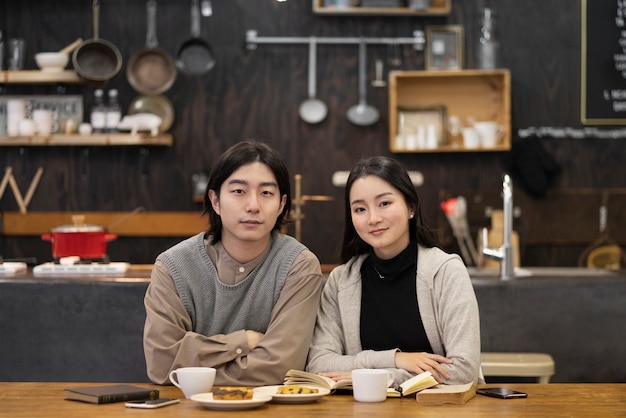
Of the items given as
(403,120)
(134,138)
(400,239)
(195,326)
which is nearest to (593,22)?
(403,120)

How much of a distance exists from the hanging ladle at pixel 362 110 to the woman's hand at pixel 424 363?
323 cm

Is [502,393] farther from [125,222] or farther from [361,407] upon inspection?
[125,222]

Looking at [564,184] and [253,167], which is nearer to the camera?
[253,167]

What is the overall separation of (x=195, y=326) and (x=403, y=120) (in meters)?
3.11

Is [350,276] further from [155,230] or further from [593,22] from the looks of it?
[593,22]

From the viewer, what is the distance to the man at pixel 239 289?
8.11ft

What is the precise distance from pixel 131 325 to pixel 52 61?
8.06 ft

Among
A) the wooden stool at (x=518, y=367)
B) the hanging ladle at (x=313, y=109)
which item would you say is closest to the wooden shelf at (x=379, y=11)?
the hanging ladle at (x=313, y=109)

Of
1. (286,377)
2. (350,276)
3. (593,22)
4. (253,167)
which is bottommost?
(286,377)

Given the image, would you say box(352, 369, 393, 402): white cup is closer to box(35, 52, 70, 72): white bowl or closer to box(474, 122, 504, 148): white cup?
box(474, 122, 504, 148): white cup

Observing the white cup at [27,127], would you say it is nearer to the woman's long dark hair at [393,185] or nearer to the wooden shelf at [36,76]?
the wooden shelf at [36,76]

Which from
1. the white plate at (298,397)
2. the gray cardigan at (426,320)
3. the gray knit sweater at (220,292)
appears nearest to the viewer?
the white plate at (298,397)

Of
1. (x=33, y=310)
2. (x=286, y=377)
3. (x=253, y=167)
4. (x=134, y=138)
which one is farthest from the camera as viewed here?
→ (x=134, y=138)

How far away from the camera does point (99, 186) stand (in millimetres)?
5602
